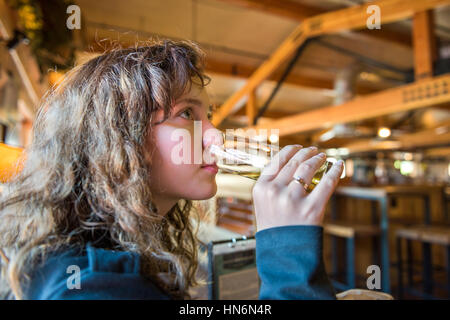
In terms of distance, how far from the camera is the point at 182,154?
0.64m

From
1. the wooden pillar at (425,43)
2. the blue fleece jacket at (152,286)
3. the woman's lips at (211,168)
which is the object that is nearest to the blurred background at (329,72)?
A: the wooden pillar at (425,43)

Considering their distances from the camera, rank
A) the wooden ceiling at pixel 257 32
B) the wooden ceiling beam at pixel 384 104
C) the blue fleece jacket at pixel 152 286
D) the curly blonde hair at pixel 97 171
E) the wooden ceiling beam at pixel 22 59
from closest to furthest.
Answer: the blue fleece jacket at pixel 152 286
the curly blonde hair at pixel 97 171
the wooden ceiling beam at pixel 22 59
the wooden ceiling beam at pixel 384 104
the wooden ceiling at pixel 257 32

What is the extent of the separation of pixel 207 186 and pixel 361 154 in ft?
14.2

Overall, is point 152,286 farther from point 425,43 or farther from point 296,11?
point 296,11

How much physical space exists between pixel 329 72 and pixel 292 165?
13.3 ft

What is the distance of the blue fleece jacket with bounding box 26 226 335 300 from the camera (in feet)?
1.47

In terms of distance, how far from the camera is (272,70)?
11.4ft

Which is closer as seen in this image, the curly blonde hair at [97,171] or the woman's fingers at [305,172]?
the woman's fingers at [305,172]

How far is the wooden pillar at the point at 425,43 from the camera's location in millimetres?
2074

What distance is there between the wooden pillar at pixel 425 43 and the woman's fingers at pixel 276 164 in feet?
6.72

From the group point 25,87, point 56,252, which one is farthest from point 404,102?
point 25,87
